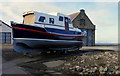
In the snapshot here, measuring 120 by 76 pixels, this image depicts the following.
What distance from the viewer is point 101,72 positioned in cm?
837

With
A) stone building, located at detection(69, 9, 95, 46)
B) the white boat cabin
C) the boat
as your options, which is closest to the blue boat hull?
the boat

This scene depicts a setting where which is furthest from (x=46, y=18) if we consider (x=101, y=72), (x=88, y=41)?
(x=88, y=41)

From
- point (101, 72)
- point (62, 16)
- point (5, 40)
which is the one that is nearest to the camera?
point (101, 72)

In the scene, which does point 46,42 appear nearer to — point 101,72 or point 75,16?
point 101,72

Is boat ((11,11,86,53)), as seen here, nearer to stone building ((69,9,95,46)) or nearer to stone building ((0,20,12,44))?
stone building ((69,9,95,46))

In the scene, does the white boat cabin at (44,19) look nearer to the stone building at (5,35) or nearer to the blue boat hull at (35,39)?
the blue boat hull at (35,39)

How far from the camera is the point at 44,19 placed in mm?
13305

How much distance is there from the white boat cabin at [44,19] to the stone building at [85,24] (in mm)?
13848

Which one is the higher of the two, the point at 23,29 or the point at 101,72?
the point at 23,29

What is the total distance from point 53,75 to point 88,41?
24174 millimetres

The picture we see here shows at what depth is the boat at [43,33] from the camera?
39.1ft

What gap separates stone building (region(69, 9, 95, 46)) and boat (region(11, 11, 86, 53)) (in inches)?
537

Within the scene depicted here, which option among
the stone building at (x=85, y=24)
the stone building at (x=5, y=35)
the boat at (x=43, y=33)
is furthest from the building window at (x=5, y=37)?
the boat at (x=43, y=33)

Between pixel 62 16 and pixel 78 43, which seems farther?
pixel 78 43
